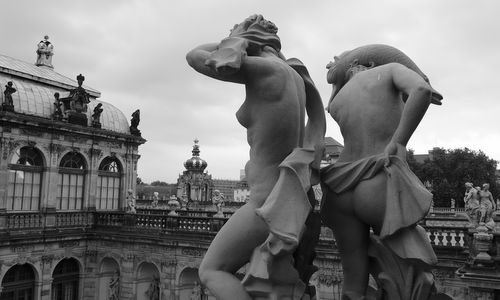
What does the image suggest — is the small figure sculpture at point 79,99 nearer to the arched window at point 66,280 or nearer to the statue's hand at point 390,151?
the arched window at point 66,280

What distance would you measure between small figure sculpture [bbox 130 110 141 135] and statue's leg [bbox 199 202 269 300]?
Result: 24647 mm

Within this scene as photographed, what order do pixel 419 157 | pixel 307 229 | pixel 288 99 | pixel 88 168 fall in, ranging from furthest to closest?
pixel 419 157 → pixel 88 168 → pixel 307 229 → pixel 288 99

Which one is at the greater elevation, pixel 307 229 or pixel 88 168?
pixel 88 168

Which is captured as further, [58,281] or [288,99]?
[58,281]

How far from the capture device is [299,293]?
11.3ft

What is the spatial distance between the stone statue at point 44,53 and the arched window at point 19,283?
16.0 meters

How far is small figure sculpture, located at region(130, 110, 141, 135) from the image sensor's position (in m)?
27.3

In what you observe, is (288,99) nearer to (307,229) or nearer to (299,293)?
(307,229)

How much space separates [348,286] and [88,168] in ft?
74.6

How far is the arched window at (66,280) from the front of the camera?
2308cm

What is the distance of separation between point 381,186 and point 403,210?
0.25 metres

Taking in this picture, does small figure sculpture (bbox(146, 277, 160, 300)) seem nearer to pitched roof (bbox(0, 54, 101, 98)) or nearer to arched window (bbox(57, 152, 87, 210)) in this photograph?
arched window (bbox(57, 152, 87, 210))

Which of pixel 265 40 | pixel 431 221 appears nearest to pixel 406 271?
pixel 265 40

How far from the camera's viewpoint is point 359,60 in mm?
4367
